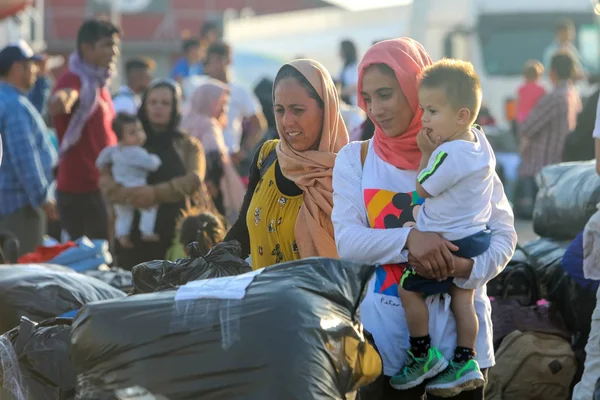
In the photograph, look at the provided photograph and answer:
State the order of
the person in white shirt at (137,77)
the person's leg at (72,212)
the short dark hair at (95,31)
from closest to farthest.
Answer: the person's leg at (72,212), the short dark hair at (95,31), the person in white shirt at (137,77)

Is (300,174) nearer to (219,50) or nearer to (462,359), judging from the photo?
(462,359)

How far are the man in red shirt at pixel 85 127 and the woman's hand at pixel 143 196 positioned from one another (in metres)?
0.98

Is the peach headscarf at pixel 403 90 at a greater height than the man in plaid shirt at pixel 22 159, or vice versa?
the peach headscarf at pixel 403 90

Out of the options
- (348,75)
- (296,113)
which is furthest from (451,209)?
(348,75)

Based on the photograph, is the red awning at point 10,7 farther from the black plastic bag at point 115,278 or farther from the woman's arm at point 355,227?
the woman's arm at point 355,227

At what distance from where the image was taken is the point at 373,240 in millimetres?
4055

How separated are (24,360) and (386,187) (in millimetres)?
1480

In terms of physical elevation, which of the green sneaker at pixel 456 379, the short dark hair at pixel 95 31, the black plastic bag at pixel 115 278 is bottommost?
the black plastic bag at pixel 115 278

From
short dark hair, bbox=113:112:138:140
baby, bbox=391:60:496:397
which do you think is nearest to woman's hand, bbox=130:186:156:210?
short dark hair, bbox=113:112:138:140

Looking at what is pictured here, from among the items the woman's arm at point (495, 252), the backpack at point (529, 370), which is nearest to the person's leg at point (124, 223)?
the backpack at point (529, 370)

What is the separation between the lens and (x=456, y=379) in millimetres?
4004

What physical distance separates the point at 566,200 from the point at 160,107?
2.95 metres

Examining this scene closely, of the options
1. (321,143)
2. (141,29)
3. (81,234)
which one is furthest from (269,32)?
(141,29)

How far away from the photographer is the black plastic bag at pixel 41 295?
585cm
